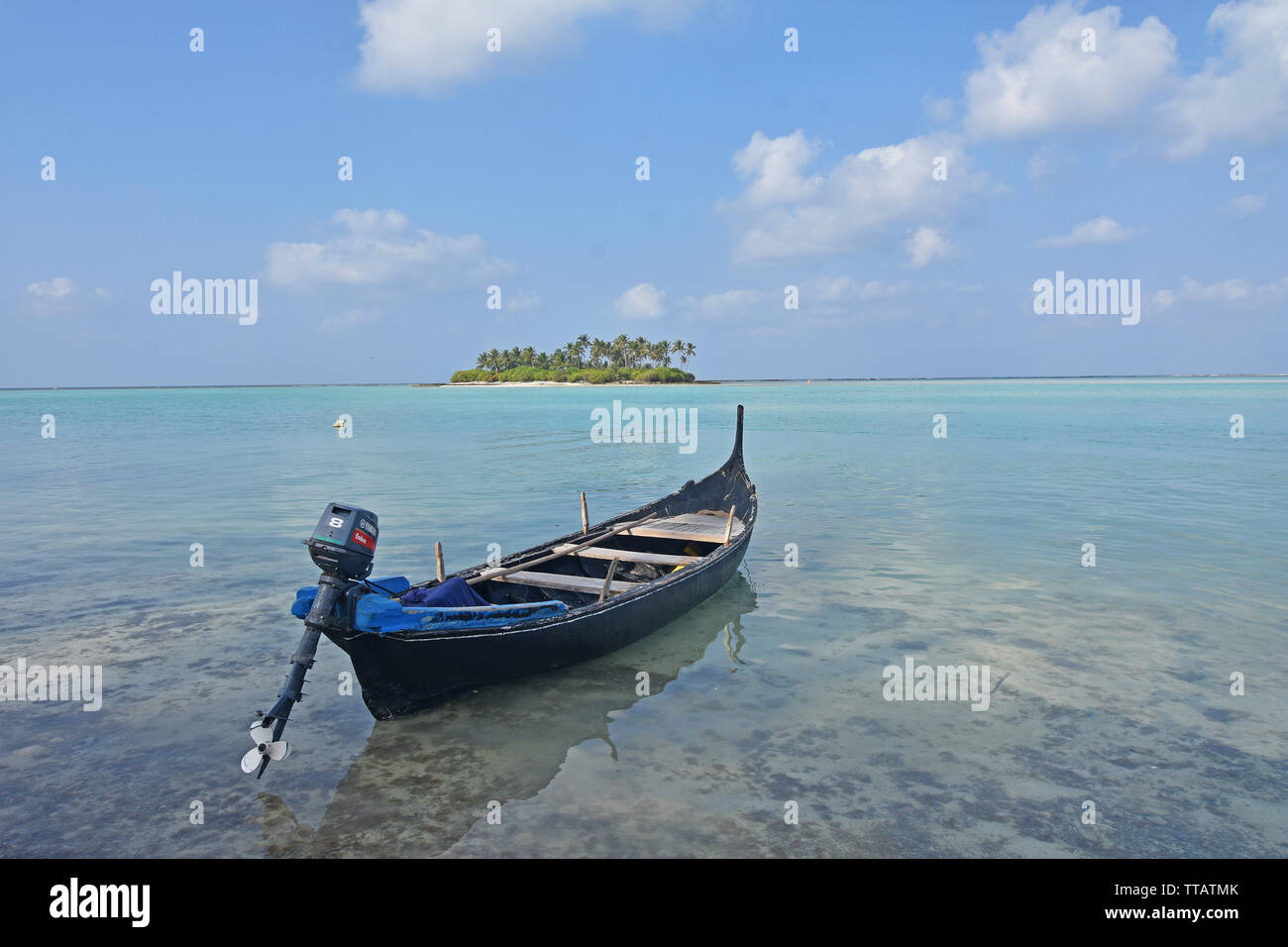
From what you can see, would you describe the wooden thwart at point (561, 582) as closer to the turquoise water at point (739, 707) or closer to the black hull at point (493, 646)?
the black hull at point (493, 646)

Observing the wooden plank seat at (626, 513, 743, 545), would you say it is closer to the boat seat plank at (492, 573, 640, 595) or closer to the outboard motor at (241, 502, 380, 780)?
the boat seat plank at (492, 573, 640, 595)

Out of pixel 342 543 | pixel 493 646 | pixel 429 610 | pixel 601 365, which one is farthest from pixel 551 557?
pixel 601 365

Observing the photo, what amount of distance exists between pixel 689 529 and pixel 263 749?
346 inches

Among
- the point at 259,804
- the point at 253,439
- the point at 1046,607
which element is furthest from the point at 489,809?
the point at 253,439

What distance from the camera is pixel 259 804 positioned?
19.9 ft

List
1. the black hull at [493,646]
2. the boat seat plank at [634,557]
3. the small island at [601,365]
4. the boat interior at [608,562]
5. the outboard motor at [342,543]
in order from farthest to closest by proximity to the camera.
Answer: the small island at [601,365], the boat seat plank at [634,557], the boat interior at [608,562], the black hull at [493,646], the outboard motor at [342,543]

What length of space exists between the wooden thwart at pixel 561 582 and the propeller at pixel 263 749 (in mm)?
4166

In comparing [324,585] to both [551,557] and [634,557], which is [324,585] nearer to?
[551,557]

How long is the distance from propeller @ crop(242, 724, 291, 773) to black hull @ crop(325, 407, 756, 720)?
907 millimetres

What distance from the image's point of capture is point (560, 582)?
10078mm

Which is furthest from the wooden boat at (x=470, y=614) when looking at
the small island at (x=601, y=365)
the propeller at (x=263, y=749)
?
the small island at (x=601, y=365)

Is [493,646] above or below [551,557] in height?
below

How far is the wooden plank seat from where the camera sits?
13148 millimetres

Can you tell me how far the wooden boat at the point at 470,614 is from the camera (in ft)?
21.6
